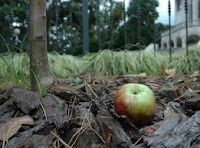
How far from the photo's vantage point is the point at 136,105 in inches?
70.0

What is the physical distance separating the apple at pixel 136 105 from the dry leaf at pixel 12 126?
402 millimetres

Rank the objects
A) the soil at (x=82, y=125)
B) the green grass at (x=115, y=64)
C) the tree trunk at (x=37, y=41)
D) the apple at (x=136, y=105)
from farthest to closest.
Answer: the green grass at (x=115, y=64) < the tree trunk at (x=37, y=41) < the apple at (x=136, y=105) < the soil at (x=82, y=125)

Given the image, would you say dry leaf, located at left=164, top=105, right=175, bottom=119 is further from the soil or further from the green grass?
the green grass

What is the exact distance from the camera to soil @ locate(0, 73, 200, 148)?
4.97 ft

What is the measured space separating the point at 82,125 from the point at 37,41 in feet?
2.22

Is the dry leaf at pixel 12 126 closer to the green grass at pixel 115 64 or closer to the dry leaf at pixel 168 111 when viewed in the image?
the dry leaf at pixel 168 111

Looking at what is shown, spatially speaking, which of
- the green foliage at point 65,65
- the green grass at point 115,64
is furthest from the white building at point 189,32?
the green foliage at point 65,65

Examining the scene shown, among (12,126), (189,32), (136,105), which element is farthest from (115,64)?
(189,32)

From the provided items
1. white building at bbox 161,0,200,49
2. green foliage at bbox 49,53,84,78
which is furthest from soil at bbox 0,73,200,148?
white building at bbox 161,0,200,49

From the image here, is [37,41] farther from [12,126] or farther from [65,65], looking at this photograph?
[65,65]

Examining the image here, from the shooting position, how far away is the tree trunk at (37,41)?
2.13 meters

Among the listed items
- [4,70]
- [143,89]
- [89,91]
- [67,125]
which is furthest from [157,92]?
[4,70]

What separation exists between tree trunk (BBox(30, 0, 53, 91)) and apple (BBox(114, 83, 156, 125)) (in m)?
0.52

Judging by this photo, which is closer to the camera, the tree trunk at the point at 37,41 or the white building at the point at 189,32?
the tree trunk at the point at 37,41
